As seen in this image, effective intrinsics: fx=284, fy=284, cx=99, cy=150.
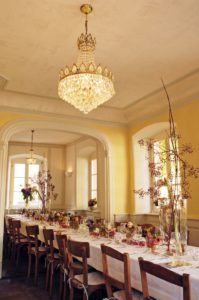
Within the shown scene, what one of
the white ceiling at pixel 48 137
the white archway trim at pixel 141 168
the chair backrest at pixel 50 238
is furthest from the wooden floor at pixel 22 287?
the white ceiling at pixel 48 137

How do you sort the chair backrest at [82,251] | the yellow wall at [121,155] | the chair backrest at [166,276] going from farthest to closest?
the yellow wall at [121,155] → the chair backrest at [82,251] → the chair backrest at [166,276]

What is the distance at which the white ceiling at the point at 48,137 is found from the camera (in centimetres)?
919

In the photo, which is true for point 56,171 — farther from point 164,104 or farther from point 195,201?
point 195,201

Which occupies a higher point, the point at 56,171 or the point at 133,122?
the point at 133,122

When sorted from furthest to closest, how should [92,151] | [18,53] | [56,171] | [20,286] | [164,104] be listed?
1. [56,171]
2. [92,151]
3. [164,104]
4. [20,286]
5. [18,53]

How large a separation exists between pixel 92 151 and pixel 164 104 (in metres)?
4.34

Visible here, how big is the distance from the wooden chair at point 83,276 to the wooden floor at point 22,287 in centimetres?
94

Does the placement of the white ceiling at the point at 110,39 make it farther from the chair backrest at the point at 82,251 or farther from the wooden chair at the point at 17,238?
the wooden chair at the point at 17,238

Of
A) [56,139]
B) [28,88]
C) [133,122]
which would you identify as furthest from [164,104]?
[56,139]

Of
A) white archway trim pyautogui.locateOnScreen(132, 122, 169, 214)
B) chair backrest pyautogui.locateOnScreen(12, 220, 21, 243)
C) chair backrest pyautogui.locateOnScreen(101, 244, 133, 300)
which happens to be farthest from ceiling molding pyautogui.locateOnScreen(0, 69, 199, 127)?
chair backrest pyautogui.locateOnScreen(101, 244, 133, 300)

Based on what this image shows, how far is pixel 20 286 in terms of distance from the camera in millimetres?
4602

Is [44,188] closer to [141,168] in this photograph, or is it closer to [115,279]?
[141,168]

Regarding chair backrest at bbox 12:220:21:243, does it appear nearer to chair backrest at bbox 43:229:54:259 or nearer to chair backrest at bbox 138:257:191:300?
chair backrest at bbox 43:229:54:259

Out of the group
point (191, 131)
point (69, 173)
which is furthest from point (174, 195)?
point (69, 173)
